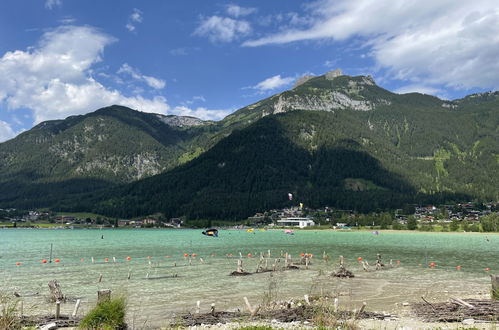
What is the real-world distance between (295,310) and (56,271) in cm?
3912

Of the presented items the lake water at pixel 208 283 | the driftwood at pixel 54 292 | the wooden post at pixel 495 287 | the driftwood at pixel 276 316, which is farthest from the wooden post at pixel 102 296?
the wooden post at pixel 495 287

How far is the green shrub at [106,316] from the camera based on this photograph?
18245 mm

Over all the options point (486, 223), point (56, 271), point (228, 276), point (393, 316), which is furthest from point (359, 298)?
point (486, 223)

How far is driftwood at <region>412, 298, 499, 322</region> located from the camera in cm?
2220

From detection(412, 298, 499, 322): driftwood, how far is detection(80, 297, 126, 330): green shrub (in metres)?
17.5

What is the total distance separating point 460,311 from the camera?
75.4 feet

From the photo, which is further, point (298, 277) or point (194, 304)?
point (298, 277)

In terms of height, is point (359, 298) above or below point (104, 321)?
below

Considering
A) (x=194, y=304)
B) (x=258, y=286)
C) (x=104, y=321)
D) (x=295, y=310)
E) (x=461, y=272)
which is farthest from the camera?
(x=461, y=272)

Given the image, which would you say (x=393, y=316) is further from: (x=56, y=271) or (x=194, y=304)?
(x=56, y=271)

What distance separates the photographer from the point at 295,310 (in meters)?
23.1

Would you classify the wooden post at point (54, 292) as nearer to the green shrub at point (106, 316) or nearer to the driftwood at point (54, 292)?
the driftwood at point (54, 292)

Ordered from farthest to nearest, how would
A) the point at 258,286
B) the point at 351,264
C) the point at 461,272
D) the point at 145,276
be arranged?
the point at 351,264, the point at 461,272, the point at 145,276, the point at 258,286

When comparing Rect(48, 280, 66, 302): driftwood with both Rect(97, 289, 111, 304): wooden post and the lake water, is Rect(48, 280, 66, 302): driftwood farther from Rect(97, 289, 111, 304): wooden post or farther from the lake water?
Rect(97, 289, 111, 304): wooden post
